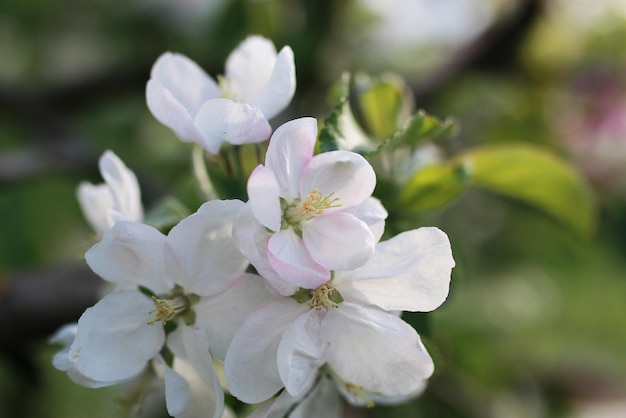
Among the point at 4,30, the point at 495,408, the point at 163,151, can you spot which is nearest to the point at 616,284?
the point at 495,408

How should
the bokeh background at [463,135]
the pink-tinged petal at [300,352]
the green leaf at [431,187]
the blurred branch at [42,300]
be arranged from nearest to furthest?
1. the pink-tinged petal at [300,352]
2. the green leaf at [431,187]
3. the blurred branch at [42,300]
4. the bokeh background at [463,135]

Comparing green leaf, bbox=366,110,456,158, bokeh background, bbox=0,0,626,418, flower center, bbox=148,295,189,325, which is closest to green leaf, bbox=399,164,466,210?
green leaf, bbox=366,110,456,158

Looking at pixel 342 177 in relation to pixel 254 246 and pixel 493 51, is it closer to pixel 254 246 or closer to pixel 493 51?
pixel 254 246

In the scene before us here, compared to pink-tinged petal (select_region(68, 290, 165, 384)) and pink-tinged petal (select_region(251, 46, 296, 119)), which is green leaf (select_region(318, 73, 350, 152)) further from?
pink-tinged petal (select_region(68, 290, 165, 384))

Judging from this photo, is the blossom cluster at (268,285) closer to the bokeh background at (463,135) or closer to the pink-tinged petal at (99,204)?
the pink-tinged petal at (99,204)

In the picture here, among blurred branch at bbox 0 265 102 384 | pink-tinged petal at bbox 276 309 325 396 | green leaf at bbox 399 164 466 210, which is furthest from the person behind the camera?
blurred branch at bbox 0 265 102 384

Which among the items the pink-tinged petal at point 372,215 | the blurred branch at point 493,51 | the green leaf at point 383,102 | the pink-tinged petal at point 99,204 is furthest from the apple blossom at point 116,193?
the blurred branch at point 493,51
